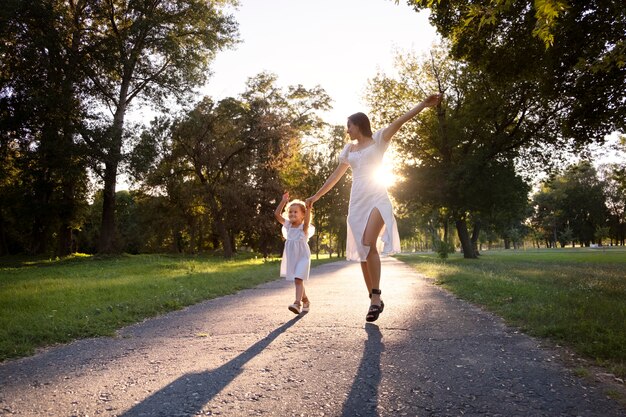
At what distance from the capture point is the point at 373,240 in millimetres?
5402

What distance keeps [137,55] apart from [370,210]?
2335 cm

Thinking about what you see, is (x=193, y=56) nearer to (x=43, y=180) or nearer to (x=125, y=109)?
(x=125, y=109)

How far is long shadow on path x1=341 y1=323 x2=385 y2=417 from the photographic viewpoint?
8.50ft

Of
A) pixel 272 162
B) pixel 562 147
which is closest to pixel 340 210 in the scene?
pixel 272 162

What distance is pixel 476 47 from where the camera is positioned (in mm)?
11664

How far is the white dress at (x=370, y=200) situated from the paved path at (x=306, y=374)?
0.96m

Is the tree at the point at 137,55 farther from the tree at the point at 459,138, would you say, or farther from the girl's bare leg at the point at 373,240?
the girl's bare leg at the point at 373,240

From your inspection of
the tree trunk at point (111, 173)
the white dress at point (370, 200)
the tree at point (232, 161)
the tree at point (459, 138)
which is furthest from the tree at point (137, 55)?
the white dress at point (370, 200)

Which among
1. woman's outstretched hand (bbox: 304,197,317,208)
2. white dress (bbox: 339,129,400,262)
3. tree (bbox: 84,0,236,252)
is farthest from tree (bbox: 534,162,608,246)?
white dress (bbox: 339,129,400,262)

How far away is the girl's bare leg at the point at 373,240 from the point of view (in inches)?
211

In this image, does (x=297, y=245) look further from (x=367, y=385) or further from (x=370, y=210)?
(x=367, y=385)

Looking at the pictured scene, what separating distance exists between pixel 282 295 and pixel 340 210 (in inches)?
1267

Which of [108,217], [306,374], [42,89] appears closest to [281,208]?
[306,374]

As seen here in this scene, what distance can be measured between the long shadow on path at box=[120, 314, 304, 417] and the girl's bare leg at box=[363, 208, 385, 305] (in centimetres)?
208
